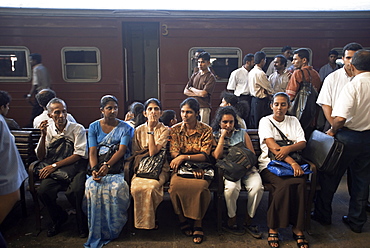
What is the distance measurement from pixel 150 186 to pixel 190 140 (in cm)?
71

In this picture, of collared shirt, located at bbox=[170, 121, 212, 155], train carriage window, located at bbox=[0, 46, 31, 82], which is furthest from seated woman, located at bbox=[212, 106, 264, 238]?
train carriage window, located at bbox=[0, 46, 31, 82]

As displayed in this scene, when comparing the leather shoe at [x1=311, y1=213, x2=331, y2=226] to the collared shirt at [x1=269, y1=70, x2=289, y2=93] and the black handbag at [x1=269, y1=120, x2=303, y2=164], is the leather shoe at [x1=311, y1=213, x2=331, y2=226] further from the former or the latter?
the collared shirt at [x1=269, y1=70, x2=289, y2=93]

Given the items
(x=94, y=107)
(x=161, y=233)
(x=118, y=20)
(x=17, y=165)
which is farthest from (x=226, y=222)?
(x=118, y=20)

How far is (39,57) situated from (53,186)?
379 cm

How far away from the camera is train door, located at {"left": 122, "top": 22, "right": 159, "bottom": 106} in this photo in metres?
6.61

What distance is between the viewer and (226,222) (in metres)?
3.28

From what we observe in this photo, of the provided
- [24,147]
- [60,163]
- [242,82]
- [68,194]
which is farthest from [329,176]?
[24,147]

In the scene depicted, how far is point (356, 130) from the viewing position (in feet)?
9.80

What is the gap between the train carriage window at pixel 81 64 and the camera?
608cm

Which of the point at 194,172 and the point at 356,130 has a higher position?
the point at 356,130

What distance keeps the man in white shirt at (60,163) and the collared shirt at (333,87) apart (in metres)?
2.83

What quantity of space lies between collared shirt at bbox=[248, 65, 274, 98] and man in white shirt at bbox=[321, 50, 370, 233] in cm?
200

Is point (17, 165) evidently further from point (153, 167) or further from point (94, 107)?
point (94, 107)

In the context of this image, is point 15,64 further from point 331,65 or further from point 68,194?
point 331,65
